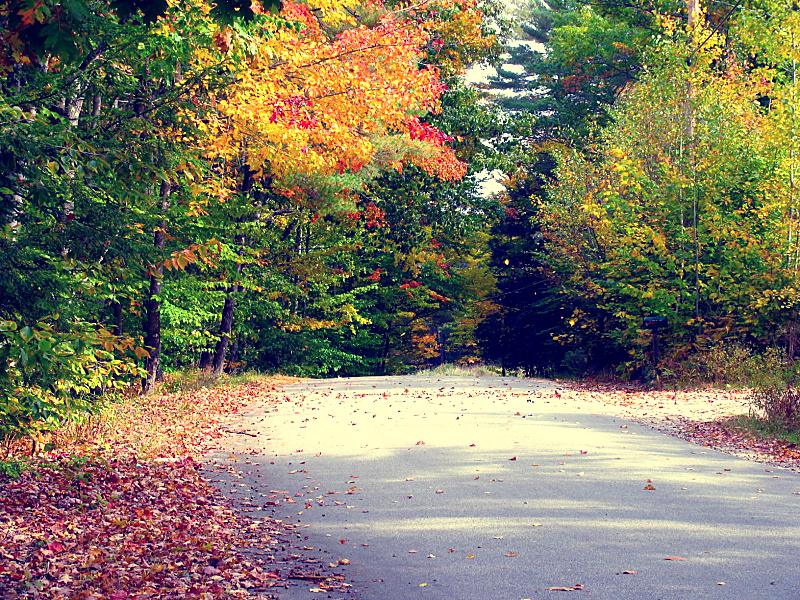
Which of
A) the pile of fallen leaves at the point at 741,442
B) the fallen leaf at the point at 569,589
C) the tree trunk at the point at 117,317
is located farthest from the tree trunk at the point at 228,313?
the fallen leaf at the point at 569,589

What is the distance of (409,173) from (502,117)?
15.1 feet

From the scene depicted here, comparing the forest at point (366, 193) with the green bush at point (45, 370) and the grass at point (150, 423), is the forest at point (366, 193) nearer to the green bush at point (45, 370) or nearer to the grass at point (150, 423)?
the green bush at point (45, 370)

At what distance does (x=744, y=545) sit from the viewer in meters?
6.52

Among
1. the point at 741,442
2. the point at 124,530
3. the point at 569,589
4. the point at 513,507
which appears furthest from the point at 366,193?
the point at 569,589

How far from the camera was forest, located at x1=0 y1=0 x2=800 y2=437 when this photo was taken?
28.5 feet

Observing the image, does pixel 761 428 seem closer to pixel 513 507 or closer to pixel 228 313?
pixel 513 507

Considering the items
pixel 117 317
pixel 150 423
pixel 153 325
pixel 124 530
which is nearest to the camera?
pixel 124 530

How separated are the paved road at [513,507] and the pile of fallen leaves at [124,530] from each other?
1.35ft

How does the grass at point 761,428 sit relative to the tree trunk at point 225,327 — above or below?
below

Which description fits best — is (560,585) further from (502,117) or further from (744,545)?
(502,117)

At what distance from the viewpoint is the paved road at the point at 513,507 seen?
5766mm

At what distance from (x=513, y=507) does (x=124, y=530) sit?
352 cm

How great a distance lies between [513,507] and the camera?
8.02 m

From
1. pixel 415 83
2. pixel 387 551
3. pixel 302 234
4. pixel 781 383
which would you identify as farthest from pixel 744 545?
→ pixel 302 234
